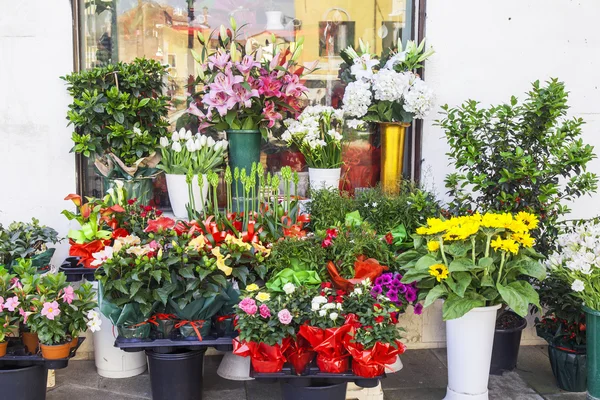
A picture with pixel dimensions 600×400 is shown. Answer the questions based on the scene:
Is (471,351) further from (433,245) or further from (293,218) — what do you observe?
(293,218)

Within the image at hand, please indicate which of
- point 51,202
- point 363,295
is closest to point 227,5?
point 51,202

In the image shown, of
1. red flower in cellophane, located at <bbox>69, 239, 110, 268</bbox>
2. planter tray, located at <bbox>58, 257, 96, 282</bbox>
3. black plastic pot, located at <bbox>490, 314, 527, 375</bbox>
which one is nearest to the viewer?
red flower in cellophane, located at <bbox>69, 239, 110, 268</bbox>

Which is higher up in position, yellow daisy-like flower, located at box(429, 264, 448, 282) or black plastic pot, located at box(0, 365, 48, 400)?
yellow daisy-like flower, located at box(429, 264, 448, 282)

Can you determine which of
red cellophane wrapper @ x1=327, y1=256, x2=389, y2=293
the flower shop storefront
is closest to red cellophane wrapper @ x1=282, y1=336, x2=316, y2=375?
the flower shop storefront

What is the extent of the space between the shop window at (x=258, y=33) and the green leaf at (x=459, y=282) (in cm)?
164

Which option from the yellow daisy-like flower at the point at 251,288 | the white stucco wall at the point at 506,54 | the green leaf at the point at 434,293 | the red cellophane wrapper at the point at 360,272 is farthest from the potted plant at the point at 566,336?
the yellow daisy-like flower at the point at 251,288

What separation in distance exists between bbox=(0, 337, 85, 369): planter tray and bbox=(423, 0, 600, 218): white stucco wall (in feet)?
9.96

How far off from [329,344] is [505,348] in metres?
1.75

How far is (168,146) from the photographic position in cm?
497

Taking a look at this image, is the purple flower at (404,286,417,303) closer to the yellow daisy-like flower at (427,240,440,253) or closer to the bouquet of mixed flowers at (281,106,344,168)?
the yellow daisy-like flower at (427,240,440,253)

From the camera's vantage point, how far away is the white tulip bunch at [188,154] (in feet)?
15.9

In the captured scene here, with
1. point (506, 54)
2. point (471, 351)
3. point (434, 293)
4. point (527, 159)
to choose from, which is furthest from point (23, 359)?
point (506, 54)

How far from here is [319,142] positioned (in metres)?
4.83

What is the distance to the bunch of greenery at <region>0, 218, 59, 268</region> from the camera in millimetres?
4473
